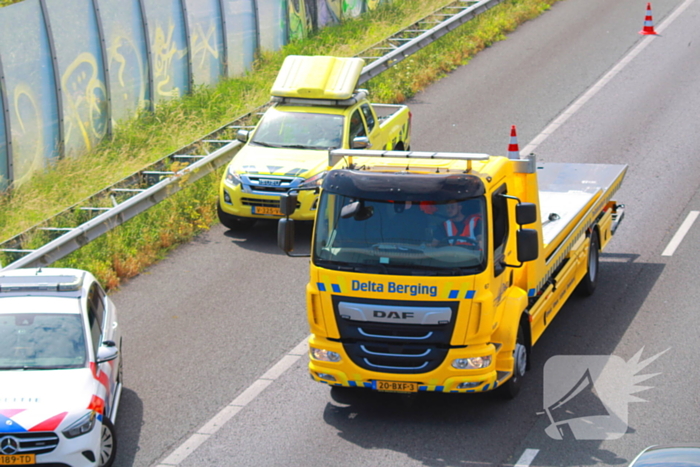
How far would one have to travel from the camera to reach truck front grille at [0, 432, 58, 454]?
28.3 ft

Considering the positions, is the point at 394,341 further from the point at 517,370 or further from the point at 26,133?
the point at 26,133

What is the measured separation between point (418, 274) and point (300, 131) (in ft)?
25.3

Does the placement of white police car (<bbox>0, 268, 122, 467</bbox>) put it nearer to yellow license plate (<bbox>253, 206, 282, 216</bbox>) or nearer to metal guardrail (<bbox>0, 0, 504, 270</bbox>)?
metal guardrail (<bbox>0, 0, 504, 270</bbox>)

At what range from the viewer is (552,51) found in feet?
84.2

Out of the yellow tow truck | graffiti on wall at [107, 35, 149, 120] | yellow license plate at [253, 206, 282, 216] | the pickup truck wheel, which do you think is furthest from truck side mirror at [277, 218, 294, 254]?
graffiti on wall at [107, 35, 149, 120]

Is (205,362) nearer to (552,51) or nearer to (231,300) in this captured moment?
(231,300)

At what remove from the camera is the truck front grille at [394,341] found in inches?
365

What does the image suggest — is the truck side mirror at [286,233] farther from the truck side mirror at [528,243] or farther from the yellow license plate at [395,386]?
the truck side mirror at [528,243]

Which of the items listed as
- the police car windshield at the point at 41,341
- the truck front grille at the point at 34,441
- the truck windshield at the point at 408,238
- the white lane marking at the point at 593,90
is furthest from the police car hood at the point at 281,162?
the truck front grille at the point at 34,441

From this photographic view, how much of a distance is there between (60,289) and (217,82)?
13.4 m

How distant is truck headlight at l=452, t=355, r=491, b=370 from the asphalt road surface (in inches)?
27.9

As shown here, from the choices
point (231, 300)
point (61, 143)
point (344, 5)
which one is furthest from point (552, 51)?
point (231, 300)

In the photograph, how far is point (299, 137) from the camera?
645 inches

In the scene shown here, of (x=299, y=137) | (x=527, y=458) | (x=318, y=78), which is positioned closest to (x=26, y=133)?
(x=299, y=137)
